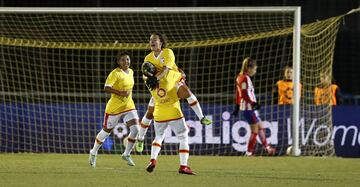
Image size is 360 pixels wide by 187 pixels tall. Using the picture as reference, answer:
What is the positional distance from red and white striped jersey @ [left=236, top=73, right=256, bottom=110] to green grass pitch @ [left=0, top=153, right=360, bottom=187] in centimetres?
114

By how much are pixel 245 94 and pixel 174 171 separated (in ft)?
14.4

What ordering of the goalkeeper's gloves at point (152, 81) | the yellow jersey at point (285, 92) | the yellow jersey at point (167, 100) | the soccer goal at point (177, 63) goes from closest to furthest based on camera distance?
the goalkeeper's gloves at point (152, 81)
the yellow jersey at point (167, 100)
the soccer goal at point (177, 63)
the yellow jersey at point (285, 92)

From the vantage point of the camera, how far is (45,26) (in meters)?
19.7

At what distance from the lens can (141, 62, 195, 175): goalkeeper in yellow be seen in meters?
12.7

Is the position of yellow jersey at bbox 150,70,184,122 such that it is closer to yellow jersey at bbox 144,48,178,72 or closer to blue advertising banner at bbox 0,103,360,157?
yellow jersey at bbox 144,48,178,72

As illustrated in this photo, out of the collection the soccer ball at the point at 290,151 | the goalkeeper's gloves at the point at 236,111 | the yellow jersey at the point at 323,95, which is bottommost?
the soccer ball at the point at 290,151

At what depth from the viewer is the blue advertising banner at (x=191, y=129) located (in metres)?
18.2

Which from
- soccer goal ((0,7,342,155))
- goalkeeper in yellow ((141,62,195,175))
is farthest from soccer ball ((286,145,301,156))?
goalkeeper in yellow ((141,62,195,175))

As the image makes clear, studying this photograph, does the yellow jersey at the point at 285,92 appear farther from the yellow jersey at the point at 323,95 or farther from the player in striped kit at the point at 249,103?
the player in striped kit at the point at 249,103

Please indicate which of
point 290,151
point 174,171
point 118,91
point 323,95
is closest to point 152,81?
point 174,171

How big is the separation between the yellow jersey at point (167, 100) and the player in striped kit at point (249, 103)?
14.6 feet

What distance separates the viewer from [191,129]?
18328mm

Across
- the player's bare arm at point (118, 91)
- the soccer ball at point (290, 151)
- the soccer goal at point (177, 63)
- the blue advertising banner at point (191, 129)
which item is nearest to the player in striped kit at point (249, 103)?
the soccer ball at point (290, 151)

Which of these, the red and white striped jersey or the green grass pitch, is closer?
the green grass pitch
